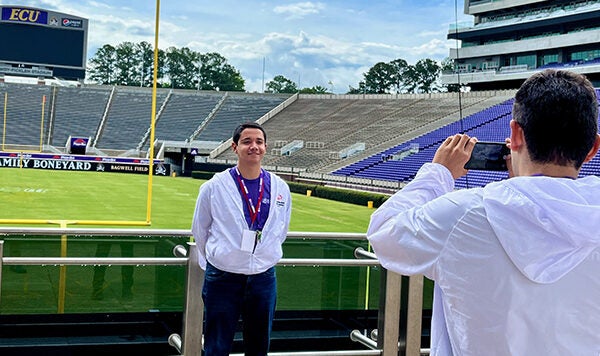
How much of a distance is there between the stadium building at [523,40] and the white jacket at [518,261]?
32.3 metres

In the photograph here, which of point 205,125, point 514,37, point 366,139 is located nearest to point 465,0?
point 514,37

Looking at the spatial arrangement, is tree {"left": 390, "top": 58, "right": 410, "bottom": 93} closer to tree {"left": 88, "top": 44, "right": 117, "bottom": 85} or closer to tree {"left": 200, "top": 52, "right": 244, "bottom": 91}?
tree {"left": 200, "top": 52, "right": 244, "bottom": 91}

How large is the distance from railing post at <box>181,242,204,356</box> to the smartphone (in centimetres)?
169

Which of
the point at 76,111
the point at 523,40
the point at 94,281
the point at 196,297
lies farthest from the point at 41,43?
the point at 196,297

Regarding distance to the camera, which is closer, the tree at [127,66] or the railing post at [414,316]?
the railing post at [414,316]

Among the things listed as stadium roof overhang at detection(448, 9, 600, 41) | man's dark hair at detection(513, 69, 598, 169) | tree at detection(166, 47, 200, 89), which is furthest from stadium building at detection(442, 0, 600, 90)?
man's dark hair at detection(513, 69, 598, 169)

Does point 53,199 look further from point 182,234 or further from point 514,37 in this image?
point 514,37

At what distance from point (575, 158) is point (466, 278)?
266 millimetres

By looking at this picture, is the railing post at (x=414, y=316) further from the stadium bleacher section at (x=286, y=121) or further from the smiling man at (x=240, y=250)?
the stadium bleacher section at (x=286, y=121)

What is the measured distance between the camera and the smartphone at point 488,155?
126 centimetres

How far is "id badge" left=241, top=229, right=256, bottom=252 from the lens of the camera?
2512 millimetres

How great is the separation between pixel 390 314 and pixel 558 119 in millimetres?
1867

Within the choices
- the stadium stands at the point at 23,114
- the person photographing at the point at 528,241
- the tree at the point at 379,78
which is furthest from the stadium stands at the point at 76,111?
the person photographing at the point at 528,241

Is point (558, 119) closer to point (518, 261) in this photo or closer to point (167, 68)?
point (518, 261)
